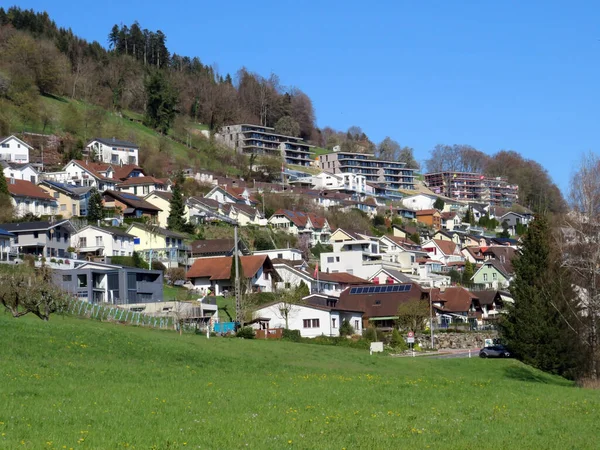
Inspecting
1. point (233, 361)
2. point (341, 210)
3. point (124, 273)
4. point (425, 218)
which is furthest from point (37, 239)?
point (425, 218)

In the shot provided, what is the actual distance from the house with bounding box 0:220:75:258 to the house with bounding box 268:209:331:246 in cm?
3473

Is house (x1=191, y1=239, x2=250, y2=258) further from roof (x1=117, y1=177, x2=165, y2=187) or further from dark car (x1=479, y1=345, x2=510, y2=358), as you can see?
dark car (x1=479, y1=345, x2=510, y2=358)

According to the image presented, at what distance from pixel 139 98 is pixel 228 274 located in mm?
83278

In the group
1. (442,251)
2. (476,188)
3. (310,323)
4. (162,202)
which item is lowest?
(310,323)

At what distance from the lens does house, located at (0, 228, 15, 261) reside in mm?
66938

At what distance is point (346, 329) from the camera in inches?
2495

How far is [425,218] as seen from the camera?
142625mm

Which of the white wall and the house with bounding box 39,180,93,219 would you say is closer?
the house with bounding box 39,180,93,219

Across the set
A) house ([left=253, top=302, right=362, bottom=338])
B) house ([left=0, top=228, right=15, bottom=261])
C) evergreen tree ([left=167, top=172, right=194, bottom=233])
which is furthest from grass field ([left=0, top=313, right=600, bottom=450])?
evergreen tree ([left=167, top=172, right=194, bottom=233])

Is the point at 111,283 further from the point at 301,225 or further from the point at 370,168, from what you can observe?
the point at 370,168

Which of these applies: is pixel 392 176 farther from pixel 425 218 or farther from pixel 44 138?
pixel 44 138

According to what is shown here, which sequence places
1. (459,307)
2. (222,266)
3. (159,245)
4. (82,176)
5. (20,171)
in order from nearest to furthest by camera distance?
(222,266) < (459,307) < (159,245) < (20,171) < (82,176)

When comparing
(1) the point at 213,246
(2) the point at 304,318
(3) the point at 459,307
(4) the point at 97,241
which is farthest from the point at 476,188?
(2) the point at 304,318

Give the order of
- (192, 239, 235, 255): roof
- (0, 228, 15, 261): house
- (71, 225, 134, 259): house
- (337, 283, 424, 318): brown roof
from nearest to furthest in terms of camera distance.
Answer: (0, 228, 15, 261): house < (337, 283, 424, 318): brown roof < (71, 225, 134, 259): house < (192, 239, 235, 255): roof
